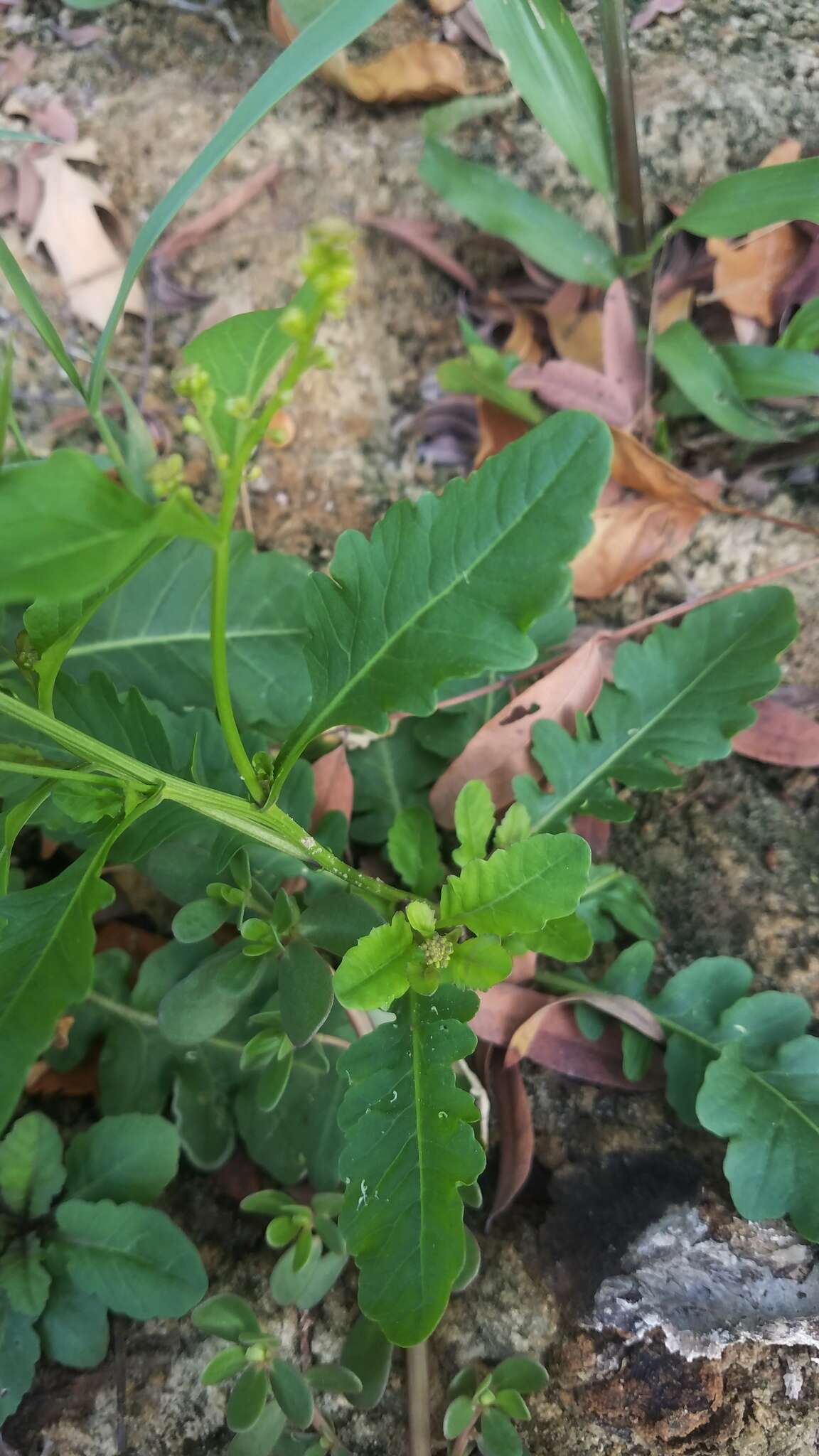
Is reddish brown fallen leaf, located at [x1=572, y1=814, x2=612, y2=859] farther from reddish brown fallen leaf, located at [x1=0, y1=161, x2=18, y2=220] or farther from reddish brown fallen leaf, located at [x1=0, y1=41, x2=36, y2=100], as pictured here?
reddish brown fallen leaf, located at [x1=0, y1=41, x2=36, y2=100]

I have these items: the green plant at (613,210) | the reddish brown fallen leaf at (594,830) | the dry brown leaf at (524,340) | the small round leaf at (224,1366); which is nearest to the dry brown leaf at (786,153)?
the green plant at (613,210)

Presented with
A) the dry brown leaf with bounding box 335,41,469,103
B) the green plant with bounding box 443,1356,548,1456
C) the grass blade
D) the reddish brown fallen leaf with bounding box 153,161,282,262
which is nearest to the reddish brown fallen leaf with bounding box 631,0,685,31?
the dry brown leaf with bounding box 335,41,469,103

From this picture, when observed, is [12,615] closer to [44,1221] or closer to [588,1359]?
[44,1221]

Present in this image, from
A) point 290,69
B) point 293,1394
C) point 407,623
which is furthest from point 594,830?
point 290,69

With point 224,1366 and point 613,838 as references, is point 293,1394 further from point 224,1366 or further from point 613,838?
point 613,838

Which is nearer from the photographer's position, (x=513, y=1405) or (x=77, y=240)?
(x=513, y=1405)

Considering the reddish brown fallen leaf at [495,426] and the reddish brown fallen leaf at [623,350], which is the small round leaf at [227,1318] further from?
the reddish brown fallen leaf at [623,350]

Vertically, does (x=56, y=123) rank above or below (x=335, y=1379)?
above
